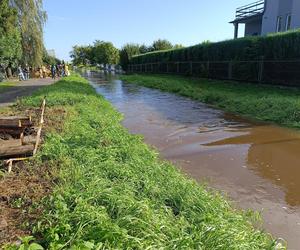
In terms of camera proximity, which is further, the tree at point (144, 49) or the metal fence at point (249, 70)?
the tree at point (144, 49)

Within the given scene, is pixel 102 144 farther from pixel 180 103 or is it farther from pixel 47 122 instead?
pixel 180 103

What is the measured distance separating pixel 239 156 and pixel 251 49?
14200 millimetres

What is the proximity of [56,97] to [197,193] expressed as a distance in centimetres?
1006

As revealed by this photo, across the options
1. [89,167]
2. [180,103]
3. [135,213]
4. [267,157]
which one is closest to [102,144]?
[89,167]

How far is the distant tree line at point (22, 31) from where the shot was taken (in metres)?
20.4

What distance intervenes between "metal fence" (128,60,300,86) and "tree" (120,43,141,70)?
32.5 metres

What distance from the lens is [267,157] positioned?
301 inches

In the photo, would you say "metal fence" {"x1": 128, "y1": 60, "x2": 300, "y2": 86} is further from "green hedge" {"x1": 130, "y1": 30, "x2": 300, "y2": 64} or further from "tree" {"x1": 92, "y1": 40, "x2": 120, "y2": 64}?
"tree" {"x1": 92, "y1": 40, "x2": 120, "y2": 64}

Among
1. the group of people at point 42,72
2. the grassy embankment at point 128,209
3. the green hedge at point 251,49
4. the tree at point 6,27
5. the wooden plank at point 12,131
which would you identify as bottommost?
the group of people at point 42,72

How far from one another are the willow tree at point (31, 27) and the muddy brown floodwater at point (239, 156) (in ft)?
63.0

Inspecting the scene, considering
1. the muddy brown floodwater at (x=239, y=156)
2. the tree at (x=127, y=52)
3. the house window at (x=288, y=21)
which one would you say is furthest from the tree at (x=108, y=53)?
the muddy brown floodwater at (x=239, y=156)

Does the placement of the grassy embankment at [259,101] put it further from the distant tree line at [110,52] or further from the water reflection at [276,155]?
the distant tree line at [110,52]

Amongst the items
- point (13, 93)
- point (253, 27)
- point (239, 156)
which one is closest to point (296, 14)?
point (253, 27)

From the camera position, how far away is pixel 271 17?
29531 millimetres
